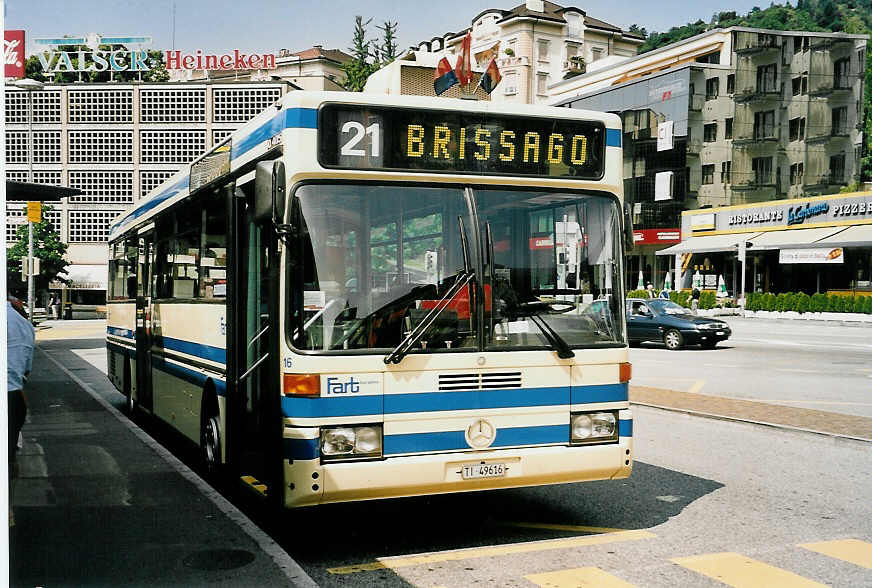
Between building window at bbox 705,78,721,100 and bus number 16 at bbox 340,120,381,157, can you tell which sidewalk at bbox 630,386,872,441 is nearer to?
bus number 16 at bbox 340,120,381,157

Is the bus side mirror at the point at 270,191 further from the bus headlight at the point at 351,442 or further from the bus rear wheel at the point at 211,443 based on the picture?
the bus rear wheel at the point at 211,443

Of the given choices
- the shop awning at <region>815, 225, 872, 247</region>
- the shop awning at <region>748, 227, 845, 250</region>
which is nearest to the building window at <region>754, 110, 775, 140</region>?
the shop awning at <region>748, 227, 845, 250</region>

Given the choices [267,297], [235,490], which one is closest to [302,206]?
[267,297]

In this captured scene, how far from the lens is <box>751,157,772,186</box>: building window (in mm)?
64688

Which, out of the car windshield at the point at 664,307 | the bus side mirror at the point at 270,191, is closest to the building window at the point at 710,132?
the car windshield at the point at 664,307

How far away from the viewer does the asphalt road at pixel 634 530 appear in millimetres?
5797

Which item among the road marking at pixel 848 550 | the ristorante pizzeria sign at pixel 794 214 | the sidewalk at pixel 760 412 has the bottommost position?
the road marking at pixel 848 550

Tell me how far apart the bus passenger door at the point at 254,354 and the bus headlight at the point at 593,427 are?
202cm

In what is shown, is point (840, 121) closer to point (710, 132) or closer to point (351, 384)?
point (710, 132)

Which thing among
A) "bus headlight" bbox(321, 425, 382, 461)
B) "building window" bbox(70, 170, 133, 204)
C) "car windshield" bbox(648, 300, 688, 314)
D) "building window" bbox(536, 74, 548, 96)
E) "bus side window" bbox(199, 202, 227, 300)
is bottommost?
"bus headlight" bbox(321, 425, 382, 461)

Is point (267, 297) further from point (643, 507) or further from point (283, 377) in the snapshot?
point (643, 507)

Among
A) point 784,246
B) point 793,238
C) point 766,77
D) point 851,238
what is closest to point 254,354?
point 851,238

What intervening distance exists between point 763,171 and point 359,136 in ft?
208

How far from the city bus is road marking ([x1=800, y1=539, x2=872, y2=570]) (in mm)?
1350
